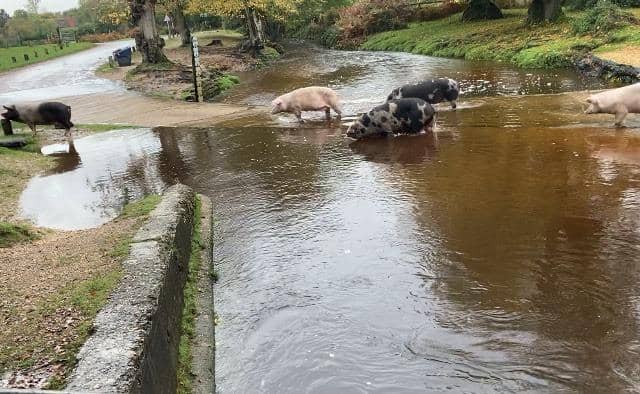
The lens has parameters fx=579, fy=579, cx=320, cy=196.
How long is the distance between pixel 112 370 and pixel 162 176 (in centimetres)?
690

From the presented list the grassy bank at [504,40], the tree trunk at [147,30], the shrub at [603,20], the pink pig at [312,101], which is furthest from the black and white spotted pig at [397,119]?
the tree trunk at [147,30]

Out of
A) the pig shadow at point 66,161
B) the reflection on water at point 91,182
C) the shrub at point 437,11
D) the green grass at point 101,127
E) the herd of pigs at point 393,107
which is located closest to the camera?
the reflection on water at point 91,182

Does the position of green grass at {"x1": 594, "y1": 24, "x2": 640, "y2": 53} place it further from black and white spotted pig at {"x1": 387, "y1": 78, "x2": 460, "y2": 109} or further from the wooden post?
the wooden post

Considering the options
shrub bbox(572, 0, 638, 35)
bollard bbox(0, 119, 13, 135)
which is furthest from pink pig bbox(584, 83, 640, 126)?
bollard bbox(0, 119, 13, 135)

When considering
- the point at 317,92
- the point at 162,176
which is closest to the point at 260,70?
the point at 317,92

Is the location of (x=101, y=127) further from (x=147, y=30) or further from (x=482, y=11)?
(x=482, y=11)

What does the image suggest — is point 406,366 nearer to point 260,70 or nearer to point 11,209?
point 11,209

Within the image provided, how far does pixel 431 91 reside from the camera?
521 inches

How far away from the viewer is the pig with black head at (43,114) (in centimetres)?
1369

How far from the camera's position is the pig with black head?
44.9 ft

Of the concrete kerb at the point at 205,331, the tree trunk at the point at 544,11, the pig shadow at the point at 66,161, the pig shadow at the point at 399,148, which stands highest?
the tree trunk at the point at 544,11

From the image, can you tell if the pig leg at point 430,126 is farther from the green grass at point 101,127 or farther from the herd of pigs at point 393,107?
the green grass at point 101,127

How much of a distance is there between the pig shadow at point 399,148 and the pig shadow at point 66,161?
5396 millimetres

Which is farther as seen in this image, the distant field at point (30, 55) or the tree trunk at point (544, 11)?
the distant field at point (30, 55)
